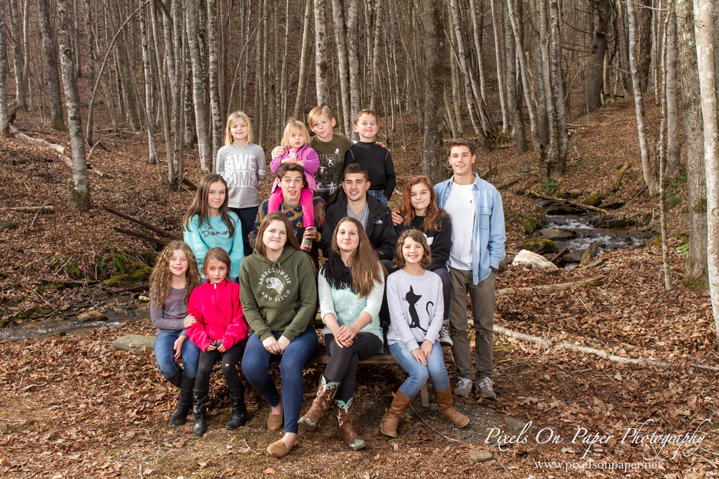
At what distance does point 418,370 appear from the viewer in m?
3.44

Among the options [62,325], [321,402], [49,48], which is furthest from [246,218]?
[49,48]

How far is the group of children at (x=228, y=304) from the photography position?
3.55m

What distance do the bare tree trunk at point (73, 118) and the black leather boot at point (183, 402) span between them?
6767 mm

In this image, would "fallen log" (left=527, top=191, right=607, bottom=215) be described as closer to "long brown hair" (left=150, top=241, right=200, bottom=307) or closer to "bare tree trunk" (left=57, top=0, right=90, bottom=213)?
"long brown hair" (left=150, top=241, right=200, bottom=307)

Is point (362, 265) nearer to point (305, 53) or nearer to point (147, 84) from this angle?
point (305, 53)

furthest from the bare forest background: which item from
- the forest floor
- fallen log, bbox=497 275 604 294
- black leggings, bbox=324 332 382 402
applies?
black leggings, bbox=324 332 382 402

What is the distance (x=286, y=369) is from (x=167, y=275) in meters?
1.32

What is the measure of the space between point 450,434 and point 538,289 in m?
3.94

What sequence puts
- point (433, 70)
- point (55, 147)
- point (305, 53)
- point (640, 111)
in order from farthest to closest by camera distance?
point (55, 147) < point (305, 53) < point (640, 111) < point (433, 70)

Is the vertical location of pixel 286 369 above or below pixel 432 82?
below

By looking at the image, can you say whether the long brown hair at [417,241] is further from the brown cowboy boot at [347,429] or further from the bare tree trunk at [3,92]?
the bare tree trunk at [3,92]

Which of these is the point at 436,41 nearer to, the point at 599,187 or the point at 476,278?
the point at 476,278

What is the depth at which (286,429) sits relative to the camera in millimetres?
3311

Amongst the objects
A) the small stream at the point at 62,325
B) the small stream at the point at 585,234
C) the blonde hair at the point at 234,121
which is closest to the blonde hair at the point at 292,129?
the blonde hair at the point at 234,121
